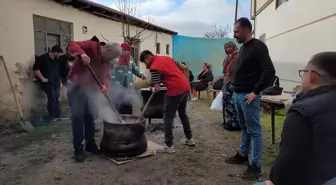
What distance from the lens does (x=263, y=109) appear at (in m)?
7.18

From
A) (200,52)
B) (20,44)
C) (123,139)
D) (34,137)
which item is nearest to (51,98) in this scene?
(20,44)

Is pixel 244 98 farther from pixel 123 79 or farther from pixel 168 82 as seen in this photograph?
pixel 123 79

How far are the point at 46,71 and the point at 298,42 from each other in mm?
5865

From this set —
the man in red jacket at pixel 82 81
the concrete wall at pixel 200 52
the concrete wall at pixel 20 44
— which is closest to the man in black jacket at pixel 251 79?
the man in red jacket at pixel 82 81

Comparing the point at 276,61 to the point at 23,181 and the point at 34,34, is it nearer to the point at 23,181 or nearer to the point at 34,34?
the point at 34,34

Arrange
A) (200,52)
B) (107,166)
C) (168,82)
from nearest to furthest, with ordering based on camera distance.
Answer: (107,166), (168,82), (200,52)

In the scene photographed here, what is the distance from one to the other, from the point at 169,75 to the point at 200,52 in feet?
35.2

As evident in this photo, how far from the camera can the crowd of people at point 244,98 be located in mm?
1207

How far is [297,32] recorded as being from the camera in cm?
673

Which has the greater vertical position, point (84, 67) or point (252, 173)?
point (84, 67)

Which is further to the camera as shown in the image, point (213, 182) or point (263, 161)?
point (263, 161)

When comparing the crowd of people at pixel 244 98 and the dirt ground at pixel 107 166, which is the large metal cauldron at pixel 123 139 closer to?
the dirt ground at pixel 107 166

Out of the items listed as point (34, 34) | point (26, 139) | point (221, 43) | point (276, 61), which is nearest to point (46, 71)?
point (34, 34)

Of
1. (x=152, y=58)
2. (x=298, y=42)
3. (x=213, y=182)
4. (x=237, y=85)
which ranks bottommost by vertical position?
(x=213, y=182)
